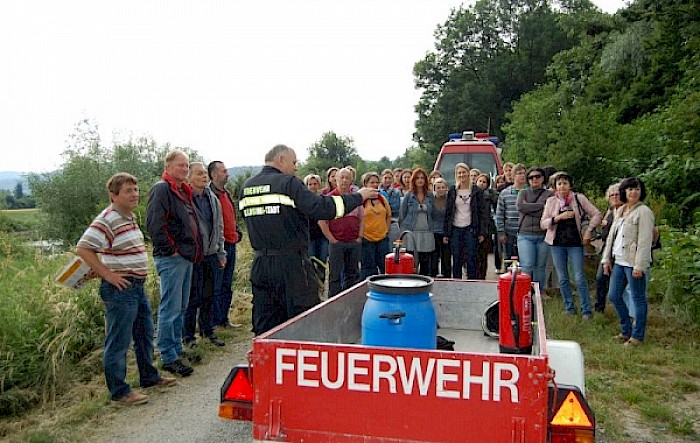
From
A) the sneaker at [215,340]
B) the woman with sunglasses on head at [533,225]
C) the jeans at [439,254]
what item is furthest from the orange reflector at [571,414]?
the jeans at [439,254]

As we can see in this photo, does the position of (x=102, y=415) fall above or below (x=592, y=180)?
below

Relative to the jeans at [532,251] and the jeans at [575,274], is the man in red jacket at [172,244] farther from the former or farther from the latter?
the jeans at [575,274]

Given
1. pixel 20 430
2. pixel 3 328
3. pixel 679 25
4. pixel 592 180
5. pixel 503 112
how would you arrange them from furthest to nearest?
pixel 503 112 < pixel 679 25 < pixel 592 180 < pixel 3 328 < pixel 20 430

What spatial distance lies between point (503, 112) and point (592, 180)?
92.3 ft

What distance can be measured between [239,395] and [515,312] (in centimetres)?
152

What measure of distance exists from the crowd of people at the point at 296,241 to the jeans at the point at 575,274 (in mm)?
13

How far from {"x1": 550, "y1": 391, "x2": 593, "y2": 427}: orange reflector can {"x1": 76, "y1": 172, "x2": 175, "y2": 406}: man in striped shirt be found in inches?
129

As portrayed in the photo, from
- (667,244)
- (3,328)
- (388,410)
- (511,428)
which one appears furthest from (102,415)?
(667,244)

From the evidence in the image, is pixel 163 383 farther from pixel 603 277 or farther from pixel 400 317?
pixel 603 277

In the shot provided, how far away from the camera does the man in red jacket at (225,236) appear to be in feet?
→ 21.9

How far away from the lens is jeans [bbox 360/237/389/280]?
24.9 ft

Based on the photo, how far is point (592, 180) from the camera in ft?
36.4

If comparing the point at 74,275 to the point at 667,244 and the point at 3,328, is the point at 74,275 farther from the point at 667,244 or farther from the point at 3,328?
the point at 667,244

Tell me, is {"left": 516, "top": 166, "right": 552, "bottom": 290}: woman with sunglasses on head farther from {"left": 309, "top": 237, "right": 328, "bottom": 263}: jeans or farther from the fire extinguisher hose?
the fire extinguisher hose
